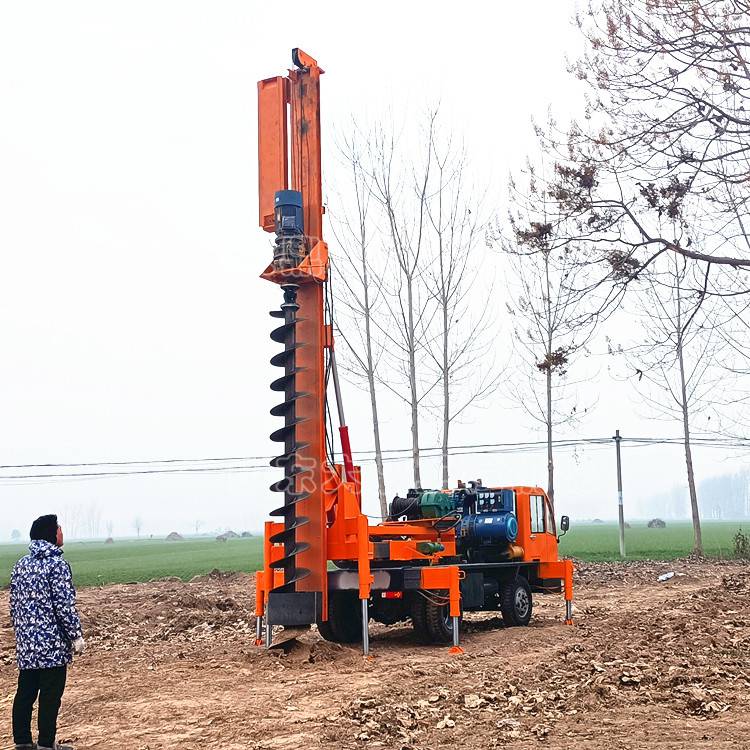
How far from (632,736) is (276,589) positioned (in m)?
6.59

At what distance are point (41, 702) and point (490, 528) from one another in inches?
401

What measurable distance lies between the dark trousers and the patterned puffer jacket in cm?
13

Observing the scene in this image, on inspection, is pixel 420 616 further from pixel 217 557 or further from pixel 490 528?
pixel 217 557

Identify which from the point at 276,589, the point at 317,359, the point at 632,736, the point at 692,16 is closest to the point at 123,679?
the point at 276,589

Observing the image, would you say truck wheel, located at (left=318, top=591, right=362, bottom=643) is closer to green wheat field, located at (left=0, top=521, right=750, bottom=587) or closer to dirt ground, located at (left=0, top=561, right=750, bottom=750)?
dirt ground, located at (left=0, top=561, right=750, bottom=750)

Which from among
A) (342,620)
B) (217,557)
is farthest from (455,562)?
(217,557)

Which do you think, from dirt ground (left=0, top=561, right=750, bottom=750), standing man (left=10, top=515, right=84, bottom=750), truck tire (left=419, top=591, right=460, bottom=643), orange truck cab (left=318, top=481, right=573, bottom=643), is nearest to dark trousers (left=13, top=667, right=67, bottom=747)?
standing man (left=10, top=515, right=84, bottom=750)

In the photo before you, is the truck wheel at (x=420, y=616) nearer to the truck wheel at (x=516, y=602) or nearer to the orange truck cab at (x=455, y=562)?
the orange truck cab at (x=455, y=562)

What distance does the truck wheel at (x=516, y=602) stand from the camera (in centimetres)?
1761

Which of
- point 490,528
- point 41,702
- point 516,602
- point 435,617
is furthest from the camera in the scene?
point 516,602

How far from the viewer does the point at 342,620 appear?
615 inches

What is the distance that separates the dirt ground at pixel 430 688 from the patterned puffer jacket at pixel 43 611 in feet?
3.27

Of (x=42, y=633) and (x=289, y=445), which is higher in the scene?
(x=289, y=445)

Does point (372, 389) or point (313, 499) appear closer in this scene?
point (313, 499)
